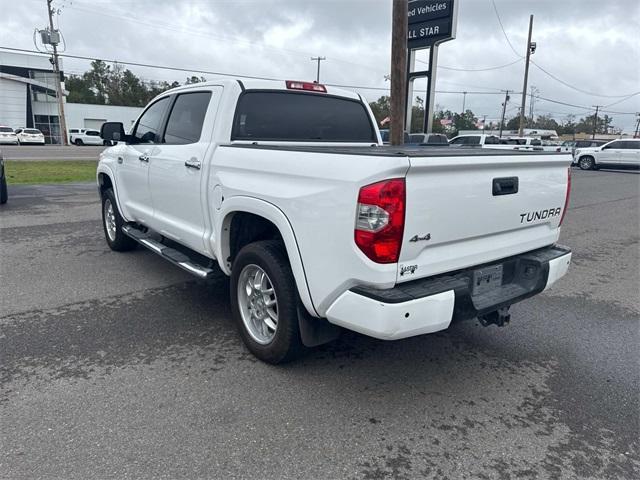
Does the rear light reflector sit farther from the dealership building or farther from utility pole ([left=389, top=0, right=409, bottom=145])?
the dealership building

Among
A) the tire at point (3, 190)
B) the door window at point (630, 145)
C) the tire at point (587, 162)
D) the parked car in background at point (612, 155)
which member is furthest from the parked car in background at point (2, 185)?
the door window at point (630, 145)

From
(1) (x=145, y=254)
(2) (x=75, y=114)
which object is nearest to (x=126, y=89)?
(2) (x=75, y=114)

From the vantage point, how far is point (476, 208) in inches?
115

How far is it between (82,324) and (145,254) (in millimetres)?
2355

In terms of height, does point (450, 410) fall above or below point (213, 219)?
below

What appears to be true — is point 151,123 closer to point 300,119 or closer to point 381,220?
point 300,119

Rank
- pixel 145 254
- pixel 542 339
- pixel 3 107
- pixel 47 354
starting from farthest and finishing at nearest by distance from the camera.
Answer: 1. pixel 3 107
2. pixel 145 254
3. pixel 542 339
4. pixel 47 354

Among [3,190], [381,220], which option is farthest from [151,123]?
[3,190]

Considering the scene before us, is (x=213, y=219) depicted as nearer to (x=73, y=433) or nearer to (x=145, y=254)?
(x=73, y=433)

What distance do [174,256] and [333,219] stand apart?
2.26 metres

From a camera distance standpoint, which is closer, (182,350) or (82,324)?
(182,350)

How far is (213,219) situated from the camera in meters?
3.73

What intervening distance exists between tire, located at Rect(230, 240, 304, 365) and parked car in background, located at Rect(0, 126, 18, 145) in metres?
44.5

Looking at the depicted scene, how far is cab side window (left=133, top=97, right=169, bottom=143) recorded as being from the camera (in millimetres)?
4969
